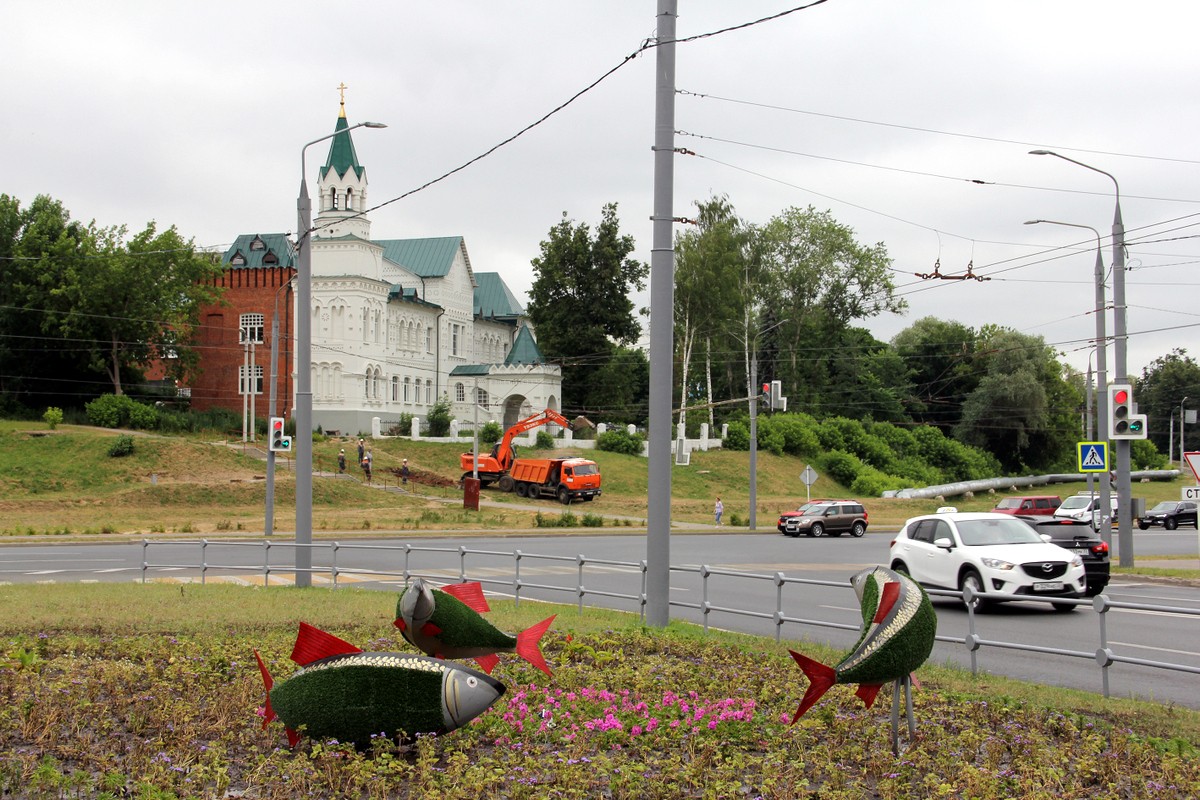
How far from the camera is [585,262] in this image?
78.4m

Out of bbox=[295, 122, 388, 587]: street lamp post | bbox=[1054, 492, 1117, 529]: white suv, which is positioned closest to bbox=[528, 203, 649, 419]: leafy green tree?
bbox=[1054, 492, 1117, 529]: white suv

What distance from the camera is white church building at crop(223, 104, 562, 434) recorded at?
70.9 meters

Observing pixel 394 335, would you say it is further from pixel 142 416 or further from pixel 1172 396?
pixel 1172 396

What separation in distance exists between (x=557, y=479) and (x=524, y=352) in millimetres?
24977

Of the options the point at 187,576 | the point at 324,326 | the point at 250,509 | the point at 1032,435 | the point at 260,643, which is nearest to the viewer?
the point at 260,643

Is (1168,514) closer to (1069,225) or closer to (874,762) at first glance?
(1069,225)

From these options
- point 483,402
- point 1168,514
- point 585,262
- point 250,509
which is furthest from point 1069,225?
point 483,402

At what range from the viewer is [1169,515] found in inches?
2051

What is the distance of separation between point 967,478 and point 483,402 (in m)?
37.1

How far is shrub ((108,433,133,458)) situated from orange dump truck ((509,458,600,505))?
18.7 meters

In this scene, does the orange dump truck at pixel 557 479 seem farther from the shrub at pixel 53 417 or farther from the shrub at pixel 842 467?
the shrub at pixel 53 417

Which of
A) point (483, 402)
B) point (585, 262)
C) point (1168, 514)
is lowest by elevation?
point (1168, 514)

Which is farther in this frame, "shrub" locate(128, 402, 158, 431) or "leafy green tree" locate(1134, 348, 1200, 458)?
"leafy green tree" locate(1134, 348, 1200, 458)

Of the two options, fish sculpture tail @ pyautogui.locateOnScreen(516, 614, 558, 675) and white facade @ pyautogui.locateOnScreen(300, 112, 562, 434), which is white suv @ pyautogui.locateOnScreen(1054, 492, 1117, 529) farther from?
fish sculpture tail @ pyautogui.locateOnScreen(516, 614, 558, 675)
